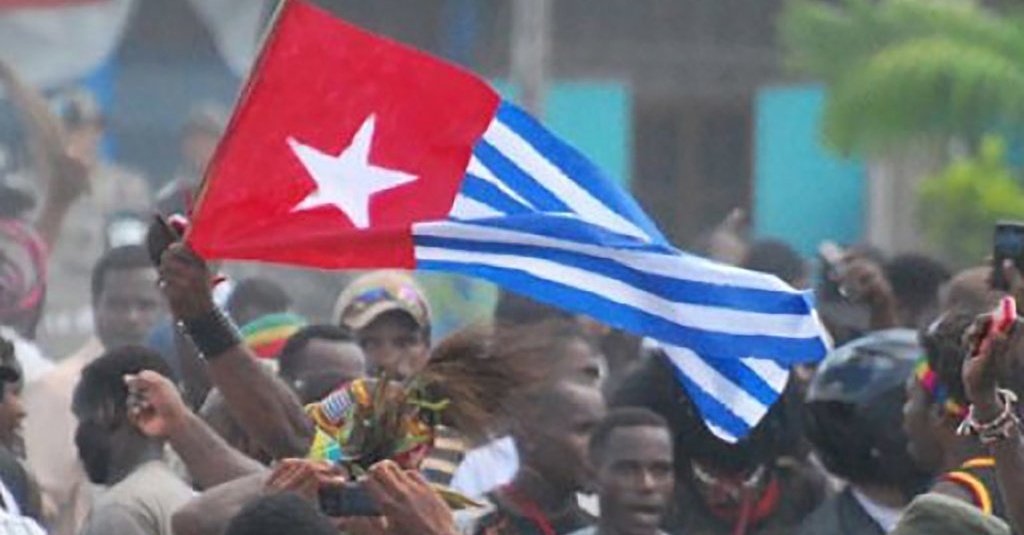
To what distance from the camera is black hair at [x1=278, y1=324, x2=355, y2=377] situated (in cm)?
998

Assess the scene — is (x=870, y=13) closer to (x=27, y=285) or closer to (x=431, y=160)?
(x=27, y=285)

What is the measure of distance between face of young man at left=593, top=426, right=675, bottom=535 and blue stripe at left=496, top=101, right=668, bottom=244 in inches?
47.7

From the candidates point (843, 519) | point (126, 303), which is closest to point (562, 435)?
point (843, 519)

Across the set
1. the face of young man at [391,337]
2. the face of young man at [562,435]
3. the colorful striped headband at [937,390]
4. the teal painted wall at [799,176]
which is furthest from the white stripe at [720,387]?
the teal painted wall at [799,176]

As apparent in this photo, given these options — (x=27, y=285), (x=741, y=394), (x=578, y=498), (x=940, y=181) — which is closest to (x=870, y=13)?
(x=940, y=181)

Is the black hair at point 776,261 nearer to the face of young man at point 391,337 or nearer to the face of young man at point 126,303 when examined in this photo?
the face of young man at point 126,303

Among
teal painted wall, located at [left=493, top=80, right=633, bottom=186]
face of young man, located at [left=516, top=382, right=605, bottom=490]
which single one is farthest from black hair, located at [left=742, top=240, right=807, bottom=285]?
teal painted wall, located at [left=493, top=80, right=633, bottom=186]

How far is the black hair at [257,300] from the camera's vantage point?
11875mm

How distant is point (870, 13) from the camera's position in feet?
75.2

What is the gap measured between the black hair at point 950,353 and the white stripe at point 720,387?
1.17 feet

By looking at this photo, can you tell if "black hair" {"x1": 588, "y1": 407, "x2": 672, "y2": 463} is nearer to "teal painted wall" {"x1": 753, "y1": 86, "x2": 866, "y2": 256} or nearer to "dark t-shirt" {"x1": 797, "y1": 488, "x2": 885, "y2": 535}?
"dark t-shirt" {"x1": 797, "y1": 488, "x2": 885, "y2": 535}

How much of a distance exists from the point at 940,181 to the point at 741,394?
541 inches

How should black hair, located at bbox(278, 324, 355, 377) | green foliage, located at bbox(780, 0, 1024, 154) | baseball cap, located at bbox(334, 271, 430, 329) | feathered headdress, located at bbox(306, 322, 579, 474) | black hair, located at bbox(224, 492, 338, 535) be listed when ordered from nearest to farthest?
black hair, located at bbox(224, 492, 338, 535)
feathered headdress, located at bbox(306, 322, 579, 474)
black hair, located at bbox(278, 324, 355, 377)
baseball cap, located at bbox(334, 271, 430, 329)
green foliage, located at bbox(780, 0, 1024, 154)

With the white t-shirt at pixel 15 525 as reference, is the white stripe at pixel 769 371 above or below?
above
